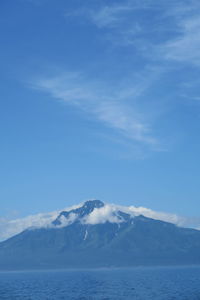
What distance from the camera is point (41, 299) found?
465 feet

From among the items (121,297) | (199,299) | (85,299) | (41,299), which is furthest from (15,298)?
(199,299)

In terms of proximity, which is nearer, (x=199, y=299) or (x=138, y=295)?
(x=199, y=299)

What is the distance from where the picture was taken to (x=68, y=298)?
473 feet

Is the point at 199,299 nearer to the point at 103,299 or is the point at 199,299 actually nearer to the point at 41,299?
the point at 103,299

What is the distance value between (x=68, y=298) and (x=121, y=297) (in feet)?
56.7

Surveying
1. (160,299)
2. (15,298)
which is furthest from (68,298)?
(160,299)

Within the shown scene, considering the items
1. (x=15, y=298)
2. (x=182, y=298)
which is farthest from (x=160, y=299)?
(x=15, y=298)

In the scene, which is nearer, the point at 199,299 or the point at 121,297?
the point at 199,299

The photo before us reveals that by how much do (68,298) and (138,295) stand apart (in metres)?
25.1

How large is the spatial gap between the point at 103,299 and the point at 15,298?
94.0ft

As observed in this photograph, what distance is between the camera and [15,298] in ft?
468

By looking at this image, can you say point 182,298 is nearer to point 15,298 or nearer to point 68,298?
point 68,298

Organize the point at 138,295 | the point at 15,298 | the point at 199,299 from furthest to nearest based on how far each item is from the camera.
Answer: the point at 138,295 → the point at 15,298 → the point at 199,299

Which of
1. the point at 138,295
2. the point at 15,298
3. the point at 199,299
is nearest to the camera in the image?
the point at 199,299
